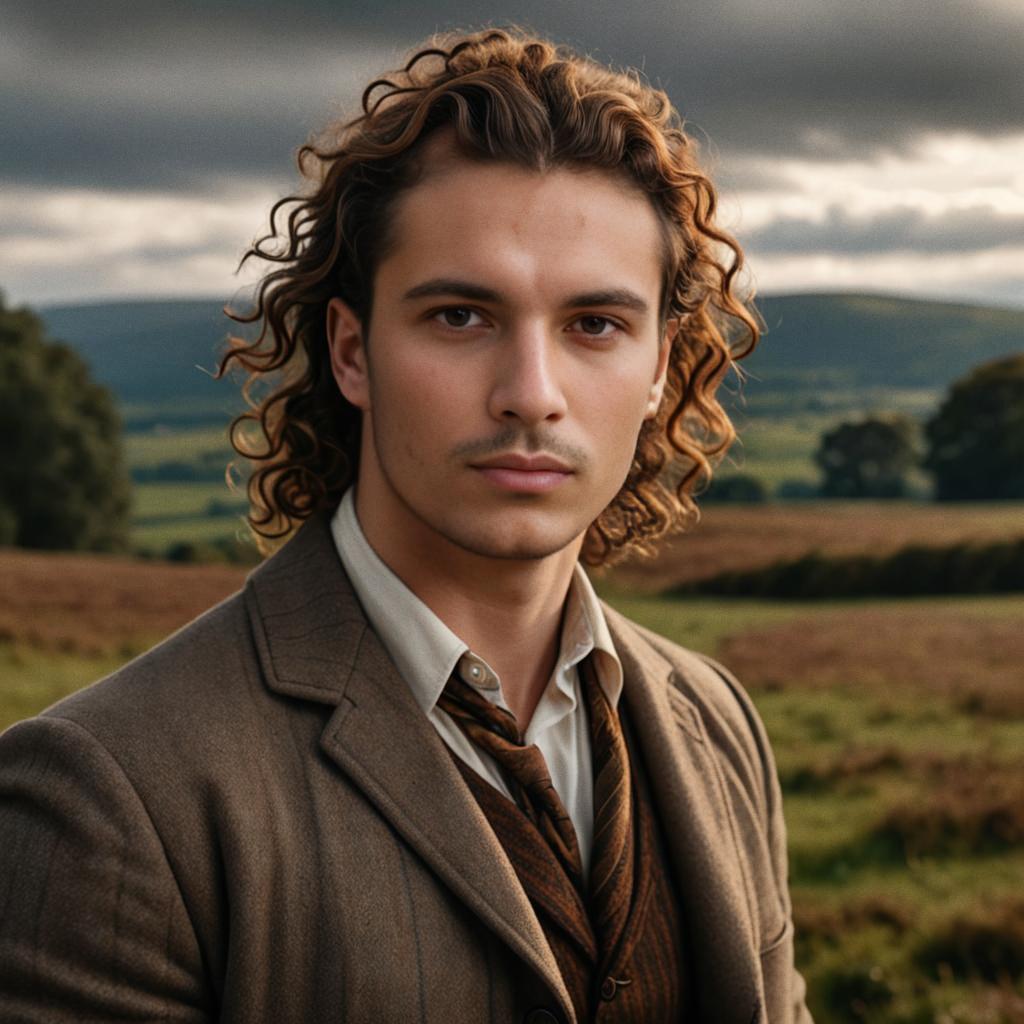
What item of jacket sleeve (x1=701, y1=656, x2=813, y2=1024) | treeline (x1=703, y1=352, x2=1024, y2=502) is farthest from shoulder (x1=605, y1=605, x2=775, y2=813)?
treeline (x1=703, y1=352, x2=1024, y2=502)

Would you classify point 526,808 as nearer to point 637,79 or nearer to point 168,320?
point 637,79

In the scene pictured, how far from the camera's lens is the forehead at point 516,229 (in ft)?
8.75

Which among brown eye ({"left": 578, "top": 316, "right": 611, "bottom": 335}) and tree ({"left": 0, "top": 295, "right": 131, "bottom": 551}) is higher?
tree ({"left": 0, "top": 295, "right": 131, "bottom": 551})

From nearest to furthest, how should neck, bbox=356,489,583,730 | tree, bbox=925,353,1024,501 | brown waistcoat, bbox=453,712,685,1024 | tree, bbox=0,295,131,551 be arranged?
1. brown waistcoat, bbox=453,712,685,1024
2. neck, bbox=356,489,583,730
3. tree, bbox=925,353,1024,501
4. tree, bbox=0,295,131,551

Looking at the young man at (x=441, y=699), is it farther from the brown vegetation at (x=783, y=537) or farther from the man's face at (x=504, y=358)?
the brown vegetation at (x=783, y=537)

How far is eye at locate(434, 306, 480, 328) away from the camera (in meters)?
2.70

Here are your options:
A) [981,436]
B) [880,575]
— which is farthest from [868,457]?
[880,575]

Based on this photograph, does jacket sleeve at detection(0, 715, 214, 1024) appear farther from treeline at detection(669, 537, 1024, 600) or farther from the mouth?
treeline at detection(669, 537, 1024, 600)

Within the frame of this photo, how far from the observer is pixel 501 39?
3242 mm

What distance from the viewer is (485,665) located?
2.81 meters

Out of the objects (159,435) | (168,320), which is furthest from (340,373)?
(168,320)

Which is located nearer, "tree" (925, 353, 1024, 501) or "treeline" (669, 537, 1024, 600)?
"treeline" (669, 537, 1024, 600)

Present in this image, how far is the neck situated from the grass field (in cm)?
391

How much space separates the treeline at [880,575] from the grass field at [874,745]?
0.32m
